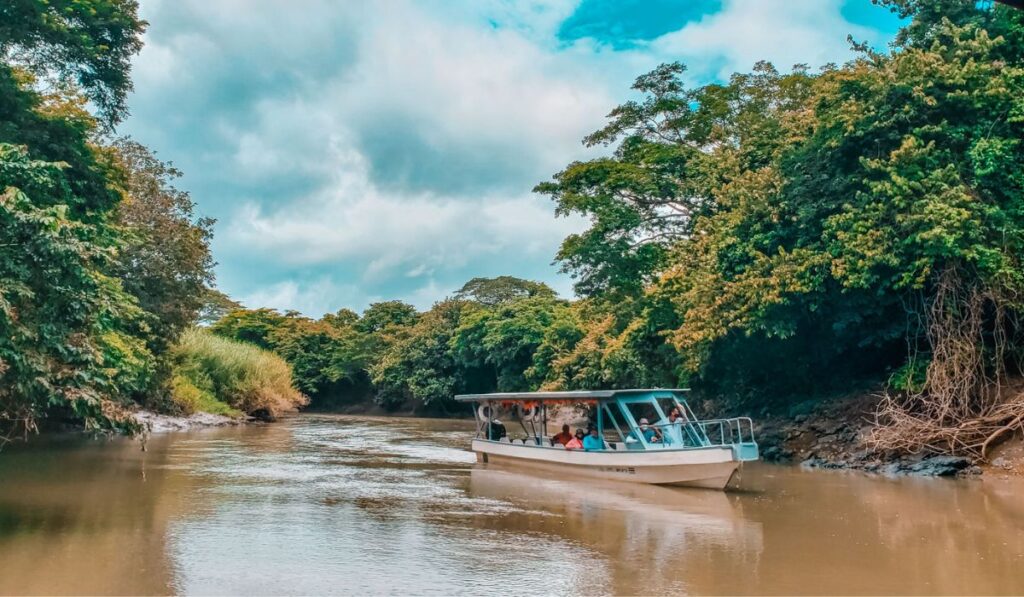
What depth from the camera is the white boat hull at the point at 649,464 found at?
13.1 m

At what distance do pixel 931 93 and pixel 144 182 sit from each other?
22.0m

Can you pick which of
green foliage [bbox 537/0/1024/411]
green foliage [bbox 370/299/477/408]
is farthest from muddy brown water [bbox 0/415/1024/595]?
green foliage [bbox 370/299/477/408]

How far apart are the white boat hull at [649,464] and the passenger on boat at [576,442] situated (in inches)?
9.6

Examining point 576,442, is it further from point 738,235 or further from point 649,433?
point 738,235


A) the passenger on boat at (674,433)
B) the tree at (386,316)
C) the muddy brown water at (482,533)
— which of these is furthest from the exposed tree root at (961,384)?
the tree at (386,316)

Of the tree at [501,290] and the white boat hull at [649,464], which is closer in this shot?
the white boat hull at [649,464]

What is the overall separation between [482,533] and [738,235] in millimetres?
11778

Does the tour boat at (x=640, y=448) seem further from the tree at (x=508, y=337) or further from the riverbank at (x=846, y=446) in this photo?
the tree at (x=508, y=337)

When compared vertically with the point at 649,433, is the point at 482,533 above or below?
below

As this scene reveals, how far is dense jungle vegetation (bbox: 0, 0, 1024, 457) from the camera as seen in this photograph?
9.22m

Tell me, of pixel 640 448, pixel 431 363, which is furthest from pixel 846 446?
pixel 431 363

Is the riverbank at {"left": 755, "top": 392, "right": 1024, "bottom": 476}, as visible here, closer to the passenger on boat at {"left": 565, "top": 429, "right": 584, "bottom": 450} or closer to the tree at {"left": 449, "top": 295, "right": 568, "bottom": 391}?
the passenger on boat at {"left": 565, "top": 429, "right": 584, "bottom": 450}

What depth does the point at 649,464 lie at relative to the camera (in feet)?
45.3

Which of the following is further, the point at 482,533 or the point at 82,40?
the point at 82,40
